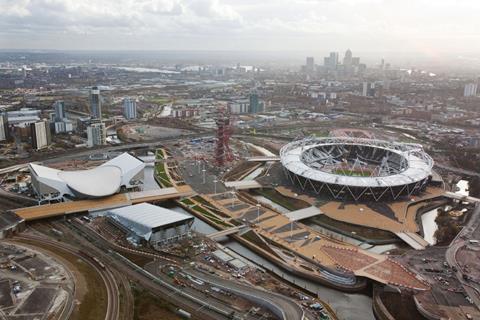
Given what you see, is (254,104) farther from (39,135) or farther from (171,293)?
(171,293)

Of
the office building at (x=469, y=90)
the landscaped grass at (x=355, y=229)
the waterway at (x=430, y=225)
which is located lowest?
the waterway at (x=430, y=225)

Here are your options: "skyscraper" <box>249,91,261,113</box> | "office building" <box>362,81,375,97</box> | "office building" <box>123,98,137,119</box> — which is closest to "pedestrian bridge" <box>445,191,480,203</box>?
"skyscraper" <box>249,91,261,113</box>

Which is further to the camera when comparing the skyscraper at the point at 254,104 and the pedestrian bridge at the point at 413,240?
the skyscraper at the point at 254,104

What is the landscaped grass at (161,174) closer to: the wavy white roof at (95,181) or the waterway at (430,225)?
the wavy white roof at (95,181)

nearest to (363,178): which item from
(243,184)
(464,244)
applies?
(464,244)

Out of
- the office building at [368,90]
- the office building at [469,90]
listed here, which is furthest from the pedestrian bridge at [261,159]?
the office building at [469,90]
